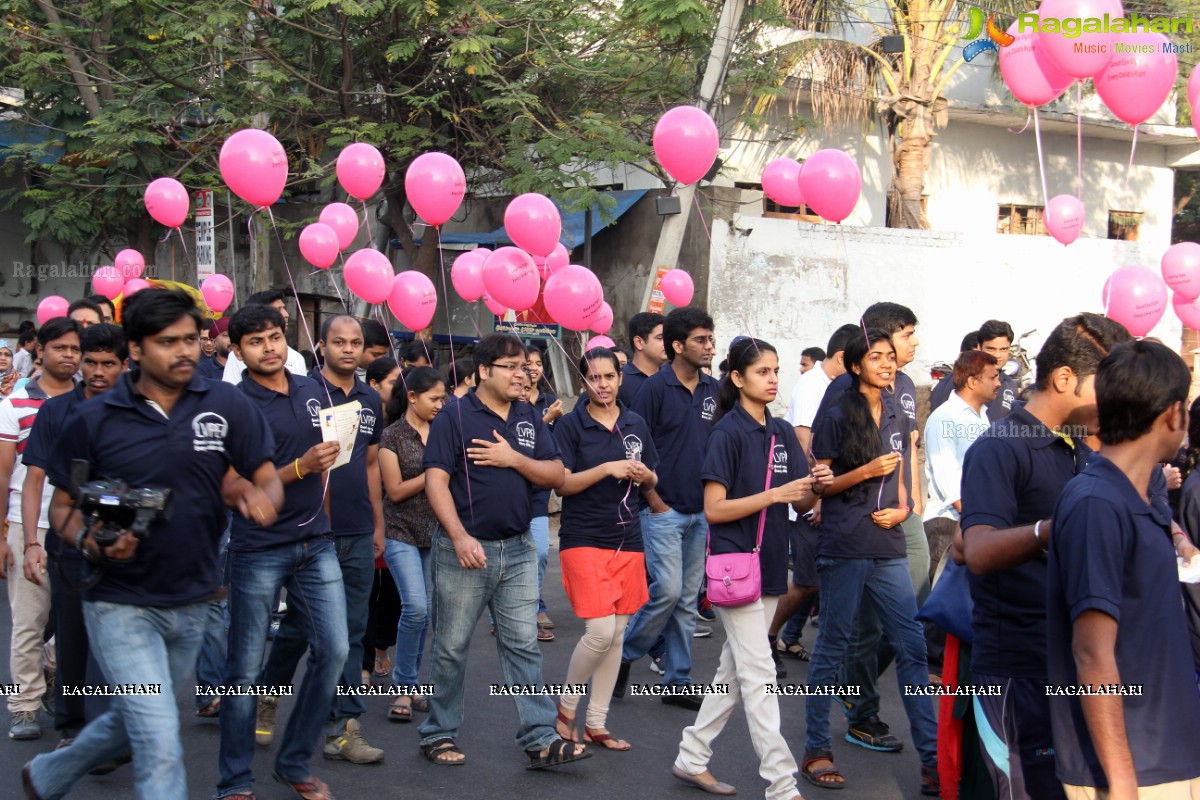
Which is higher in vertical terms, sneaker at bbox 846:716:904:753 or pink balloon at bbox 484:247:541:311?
pink balloon at bbox 484:247:541:311

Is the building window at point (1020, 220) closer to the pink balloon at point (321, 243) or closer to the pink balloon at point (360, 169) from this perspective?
the pink balloon at point (321, 243)

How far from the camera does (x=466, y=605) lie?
200 inches

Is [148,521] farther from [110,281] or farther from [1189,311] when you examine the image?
[110,281]

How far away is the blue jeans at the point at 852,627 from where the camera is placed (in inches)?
200

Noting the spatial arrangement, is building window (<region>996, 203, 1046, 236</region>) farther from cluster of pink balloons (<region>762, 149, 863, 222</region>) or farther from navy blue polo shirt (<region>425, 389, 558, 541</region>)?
navy blue polo shirt (<region>425, 389, 558, 541</region>)

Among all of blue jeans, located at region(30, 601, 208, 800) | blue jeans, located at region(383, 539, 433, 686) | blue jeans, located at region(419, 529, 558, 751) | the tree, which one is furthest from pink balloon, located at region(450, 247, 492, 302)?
blue jeans, located at region(30, 601, 208, 800)

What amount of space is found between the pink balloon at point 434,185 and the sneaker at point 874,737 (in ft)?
13.2

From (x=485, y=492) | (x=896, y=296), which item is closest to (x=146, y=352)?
(x=485, y=492)

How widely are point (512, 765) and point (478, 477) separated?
4.60 ft

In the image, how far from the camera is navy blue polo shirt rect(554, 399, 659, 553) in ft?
18.2

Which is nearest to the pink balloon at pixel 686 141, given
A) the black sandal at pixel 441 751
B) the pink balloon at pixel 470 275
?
the pink balloon at pixel 470 275

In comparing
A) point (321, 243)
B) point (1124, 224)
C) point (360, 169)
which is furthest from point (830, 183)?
point (1124, 224)

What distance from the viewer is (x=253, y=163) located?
22.7 feet

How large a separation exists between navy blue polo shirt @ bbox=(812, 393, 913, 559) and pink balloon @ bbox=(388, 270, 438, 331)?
131 inches
